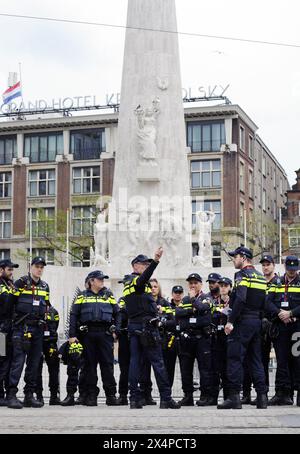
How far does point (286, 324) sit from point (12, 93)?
170 feet

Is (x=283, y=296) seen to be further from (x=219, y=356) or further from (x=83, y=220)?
(x=83, y=220)

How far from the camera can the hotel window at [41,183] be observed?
6381 centimetres

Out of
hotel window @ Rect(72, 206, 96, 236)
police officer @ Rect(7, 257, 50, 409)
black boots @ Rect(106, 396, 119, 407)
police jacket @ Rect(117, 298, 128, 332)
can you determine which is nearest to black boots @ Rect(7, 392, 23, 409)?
police officer @ Rect(7, 257, 50, 409)

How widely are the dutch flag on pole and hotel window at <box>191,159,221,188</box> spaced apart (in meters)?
12.5

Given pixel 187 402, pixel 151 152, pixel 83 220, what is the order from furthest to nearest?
pixel 83 220 → pixel 151 152 → pixel 187 402

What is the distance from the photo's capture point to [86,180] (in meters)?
63.1

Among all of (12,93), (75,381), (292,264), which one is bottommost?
(75,381)

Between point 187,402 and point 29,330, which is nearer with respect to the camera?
point 29,330

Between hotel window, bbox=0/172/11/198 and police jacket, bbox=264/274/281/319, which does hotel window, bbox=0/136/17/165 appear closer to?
hotel window, bbox=0/172/11/198

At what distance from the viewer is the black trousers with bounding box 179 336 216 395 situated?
13.2 meters

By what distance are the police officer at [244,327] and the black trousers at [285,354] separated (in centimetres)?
81

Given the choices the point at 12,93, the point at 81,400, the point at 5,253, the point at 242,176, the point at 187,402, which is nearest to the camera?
the point at 187,402

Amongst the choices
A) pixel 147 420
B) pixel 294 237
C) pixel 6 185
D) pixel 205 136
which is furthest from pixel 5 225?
pixel 147 420
